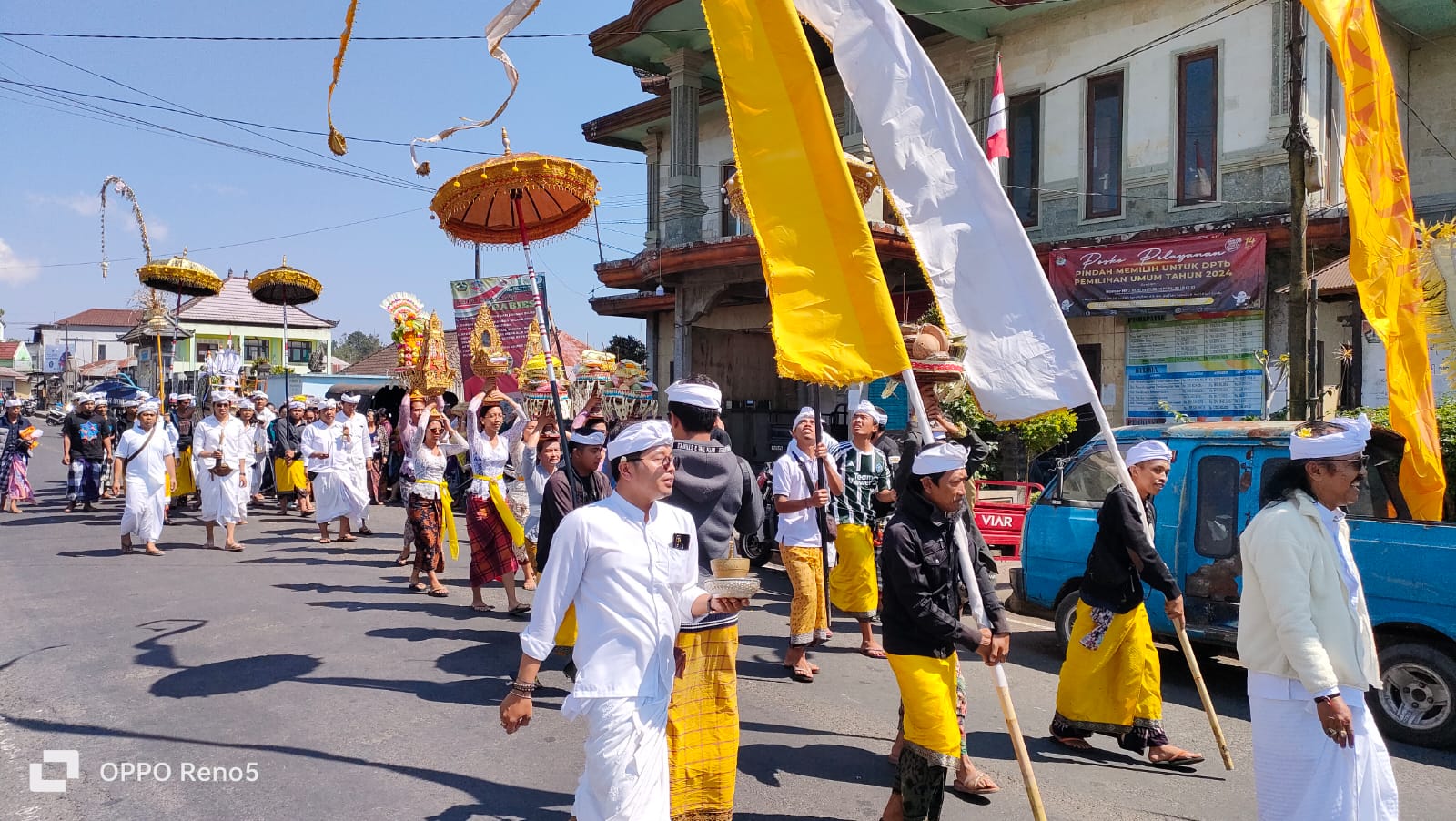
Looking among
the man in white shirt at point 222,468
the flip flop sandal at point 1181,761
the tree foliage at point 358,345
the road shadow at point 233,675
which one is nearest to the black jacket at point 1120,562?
the flip flop sandal at point 1181,761

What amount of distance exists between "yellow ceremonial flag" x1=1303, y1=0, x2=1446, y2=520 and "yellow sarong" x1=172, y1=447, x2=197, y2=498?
16.3m

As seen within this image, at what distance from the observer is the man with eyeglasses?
318 centimetres

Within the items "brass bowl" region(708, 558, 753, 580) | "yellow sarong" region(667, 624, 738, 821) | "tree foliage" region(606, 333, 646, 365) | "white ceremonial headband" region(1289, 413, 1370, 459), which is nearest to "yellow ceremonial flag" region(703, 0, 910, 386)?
"brass bowl" region(708, 558, 753, 580)

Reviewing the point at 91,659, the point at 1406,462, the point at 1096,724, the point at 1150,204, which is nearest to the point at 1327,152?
the point at 1150,204

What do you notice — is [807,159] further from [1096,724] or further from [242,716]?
[242,716]

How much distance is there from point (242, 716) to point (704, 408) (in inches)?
135

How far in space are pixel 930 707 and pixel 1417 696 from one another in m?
3.54

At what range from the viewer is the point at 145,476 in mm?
11539

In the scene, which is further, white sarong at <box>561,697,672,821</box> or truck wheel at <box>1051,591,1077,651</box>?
truck wheel at <box>1051,591,1077,651</box>

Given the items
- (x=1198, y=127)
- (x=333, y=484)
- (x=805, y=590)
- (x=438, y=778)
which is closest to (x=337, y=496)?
(x=333, y=484)

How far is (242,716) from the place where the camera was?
18.0 ft

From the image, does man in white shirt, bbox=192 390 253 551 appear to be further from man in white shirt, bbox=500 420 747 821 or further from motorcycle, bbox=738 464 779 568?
man in white shirt, bbox=500 420 747 821

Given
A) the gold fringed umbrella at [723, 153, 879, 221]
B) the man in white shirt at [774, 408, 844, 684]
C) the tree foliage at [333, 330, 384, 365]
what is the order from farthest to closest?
the tree foliage at [333, 330, 384, 365]
the gold fringed umbrella at [723, 153, 879, 221]
the man in white shirt at [774, 408, 844, 684]

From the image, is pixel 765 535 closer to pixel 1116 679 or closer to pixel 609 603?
pixel 1116 679
